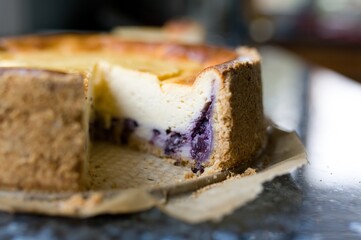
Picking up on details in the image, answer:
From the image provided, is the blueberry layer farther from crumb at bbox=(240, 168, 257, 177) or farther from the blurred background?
the blurred background

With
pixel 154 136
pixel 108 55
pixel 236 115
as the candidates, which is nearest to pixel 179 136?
pixel 154 136

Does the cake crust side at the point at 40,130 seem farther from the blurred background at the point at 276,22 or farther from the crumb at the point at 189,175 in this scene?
the blurred background at the point at 276,22

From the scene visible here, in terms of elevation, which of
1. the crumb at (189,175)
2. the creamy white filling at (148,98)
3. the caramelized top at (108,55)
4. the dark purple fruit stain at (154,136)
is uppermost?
the caramelized top at (108,55)

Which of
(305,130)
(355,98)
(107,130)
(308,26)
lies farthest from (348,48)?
(107,130)

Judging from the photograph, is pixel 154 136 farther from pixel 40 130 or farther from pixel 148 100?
pixel 40 130

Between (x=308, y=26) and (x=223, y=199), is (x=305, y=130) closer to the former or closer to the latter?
(x=223, y=199)

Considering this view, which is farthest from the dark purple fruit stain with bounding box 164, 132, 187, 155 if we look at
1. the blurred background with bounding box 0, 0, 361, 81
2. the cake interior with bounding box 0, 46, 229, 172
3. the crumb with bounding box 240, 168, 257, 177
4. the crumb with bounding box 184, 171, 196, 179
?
the blurred background with bounding box 0, 0, 361, 81

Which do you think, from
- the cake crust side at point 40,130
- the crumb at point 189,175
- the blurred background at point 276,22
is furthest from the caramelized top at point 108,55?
the blurred background at point 276,22
